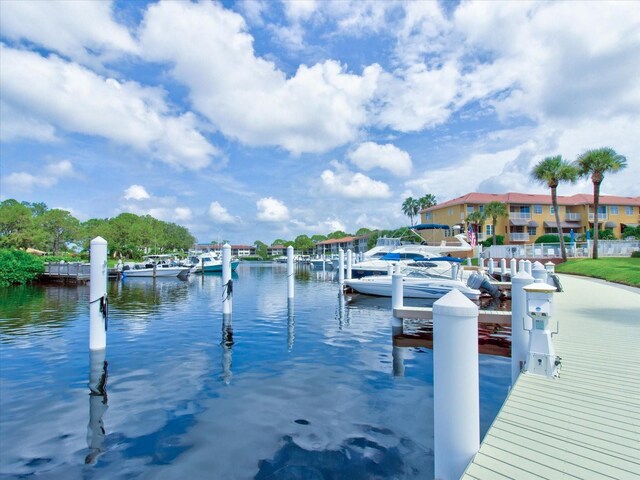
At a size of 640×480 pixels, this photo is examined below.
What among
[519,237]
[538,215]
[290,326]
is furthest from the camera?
[538,215]

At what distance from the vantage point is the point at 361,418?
248 inches

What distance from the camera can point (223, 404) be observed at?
6918mm

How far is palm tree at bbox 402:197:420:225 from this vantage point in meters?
84.2

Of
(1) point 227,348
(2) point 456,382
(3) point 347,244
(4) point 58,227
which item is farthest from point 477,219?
(3) point 347,244

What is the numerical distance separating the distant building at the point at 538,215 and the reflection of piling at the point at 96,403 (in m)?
51.6

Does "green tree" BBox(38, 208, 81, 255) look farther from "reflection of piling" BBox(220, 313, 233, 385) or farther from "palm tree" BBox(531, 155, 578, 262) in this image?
"palm tree" BBox(531, 155, 578, 262)

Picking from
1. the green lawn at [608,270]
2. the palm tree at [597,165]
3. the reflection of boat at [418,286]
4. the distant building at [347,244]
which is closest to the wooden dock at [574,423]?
the reflection of boat at [418,286]

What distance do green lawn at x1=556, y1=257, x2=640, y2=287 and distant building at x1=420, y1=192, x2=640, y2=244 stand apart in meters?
23.9

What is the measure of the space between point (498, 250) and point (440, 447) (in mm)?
43167

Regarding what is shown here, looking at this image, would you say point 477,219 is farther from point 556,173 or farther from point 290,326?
point 290,326

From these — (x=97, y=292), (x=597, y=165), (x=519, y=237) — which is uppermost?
(x=597, y=165)

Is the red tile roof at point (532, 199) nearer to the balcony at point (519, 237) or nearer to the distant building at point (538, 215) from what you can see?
the distant building at point (538, 215)

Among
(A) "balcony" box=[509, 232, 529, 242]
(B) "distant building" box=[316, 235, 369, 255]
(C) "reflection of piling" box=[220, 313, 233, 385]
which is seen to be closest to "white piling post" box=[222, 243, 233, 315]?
(C) "reflection of piling" box=[220, 313, 233, 385]

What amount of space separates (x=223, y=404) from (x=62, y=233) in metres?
71.3
